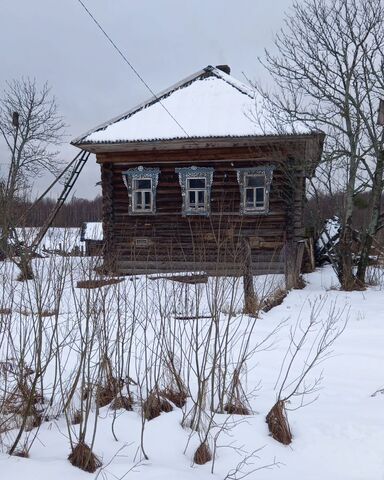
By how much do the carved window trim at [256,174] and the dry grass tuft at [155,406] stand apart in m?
9.09

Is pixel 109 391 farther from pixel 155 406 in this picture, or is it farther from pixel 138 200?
pixel 138 200

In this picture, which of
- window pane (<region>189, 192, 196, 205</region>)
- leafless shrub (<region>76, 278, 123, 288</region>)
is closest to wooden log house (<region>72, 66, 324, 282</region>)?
window pane (<region>189, 192, 196, 205</region>)

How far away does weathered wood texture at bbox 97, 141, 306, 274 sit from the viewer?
12078 millimetres

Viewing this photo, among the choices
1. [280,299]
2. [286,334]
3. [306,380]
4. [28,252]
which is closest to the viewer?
[28,252]

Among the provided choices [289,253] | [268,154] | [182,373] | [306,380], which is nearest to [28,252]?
[182,373]

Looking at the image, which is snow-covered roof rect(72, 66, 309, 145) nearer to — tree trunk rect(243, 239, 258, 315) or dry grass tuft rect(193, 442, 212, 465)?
tree trunk rect(243, 239, 258, 315)

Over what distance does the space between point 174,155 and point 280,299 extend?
18.1ft

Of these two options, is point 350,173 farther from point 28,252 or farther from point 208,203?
point 28,252

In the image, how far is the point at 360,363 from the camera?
15.6ft

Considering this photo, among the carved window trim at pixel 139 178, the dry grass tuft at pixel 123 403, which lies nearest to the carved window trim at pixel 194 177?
the carved window trim at pixel 139 178

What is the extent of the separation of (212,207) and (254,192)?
3.86 ft

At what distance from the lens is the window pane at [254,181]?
1249 cm

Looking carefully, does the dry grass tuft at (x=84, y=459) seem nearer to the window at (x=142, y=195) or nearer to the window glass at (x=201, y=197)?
the window glass at (x=201, y=197)

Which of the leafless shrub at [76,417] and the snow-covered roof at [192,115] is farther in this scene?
the snow-covered roof at [192,115]
